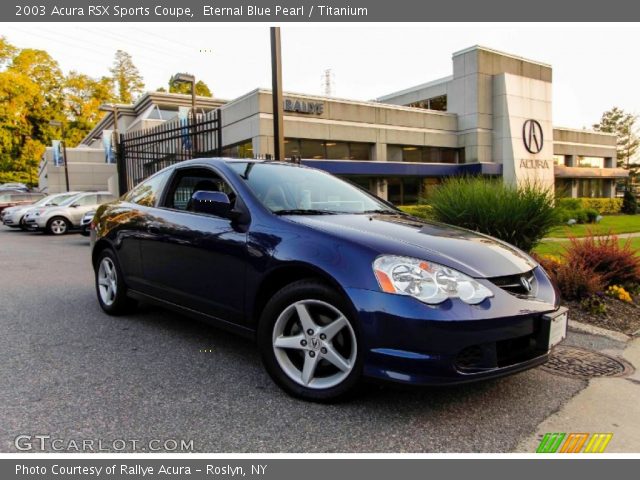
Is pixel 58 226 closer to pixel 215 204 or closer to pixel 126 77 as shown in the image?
pixel 215 204

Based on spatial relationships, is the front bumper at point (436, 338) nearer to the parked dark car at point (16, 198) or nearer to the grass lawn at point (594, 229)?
the grass lawn at point (594, 229)

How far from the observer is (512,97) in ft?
93.5

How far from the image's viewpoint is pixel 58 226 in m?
16.8

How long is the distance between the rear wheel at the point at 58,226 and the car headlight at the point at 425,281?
16.7 m

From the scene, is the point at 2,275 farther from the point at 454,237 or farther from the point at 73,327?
the point at 454,237

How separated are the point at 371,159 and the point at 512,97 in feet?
32.0

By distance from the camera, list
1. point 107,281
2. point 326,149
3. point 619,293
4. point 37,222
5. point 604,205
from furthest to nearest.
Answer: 1. point 604,205
2. point 326,149
3. point 37,222
4. point 619,293
5. point 107,281

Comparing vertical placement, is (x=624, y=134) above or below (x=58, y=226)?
above

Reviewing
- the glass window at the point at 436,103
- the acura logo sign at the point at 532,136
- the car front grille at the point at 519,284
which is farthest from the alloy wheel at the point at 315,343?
the glass window at the point at 436,103

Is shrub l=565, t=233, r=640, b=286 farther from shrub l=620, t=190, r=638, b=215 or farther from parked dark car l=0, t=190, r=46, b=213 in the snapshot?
shrub l=620, t=190, r=638, b=215

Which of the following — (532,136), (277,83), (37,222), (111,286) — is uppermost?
(532,136)

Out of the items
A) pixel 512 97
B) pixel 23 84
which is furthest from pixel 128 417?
pixel 23 84

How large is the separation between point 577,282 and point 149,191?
4477 mm
